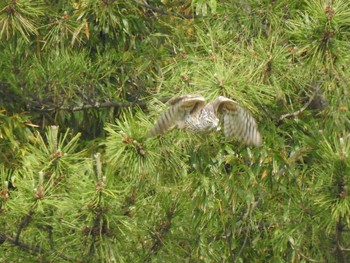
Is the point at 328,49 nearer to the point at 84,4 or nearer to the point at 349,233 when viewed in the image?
the point at 349,233

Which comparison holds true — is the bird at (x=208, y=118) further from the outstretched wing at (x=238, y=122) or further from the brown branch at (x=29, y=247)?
the brown branch at (x=29, y=247)

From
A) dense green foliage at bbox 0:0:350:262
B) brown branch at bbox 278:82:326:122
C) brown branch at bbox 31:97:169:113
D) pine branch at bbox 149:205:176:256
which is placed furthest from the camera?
brown branch at bbox 31:97:169:113

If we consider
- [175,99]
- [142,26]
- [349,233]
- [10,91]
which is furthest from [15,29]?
[349,233]

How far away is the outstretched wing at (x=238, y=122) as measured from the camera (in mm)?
4187

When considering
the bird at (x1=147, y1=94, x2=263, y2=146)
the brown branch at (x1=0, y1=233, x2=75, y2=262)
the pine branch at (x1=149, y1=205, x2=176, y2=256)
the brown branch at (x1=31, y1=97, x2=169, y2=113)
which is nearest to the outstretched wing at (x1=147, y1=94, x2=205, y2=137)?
the bird at (x1=147, y1=94, x2=263, y2=146)

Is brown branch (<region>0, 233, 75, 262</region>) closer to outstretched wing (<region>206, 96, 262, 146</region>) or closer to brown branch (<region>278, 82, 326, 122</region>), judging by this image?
outstretched wing (<region>206, 96, 262, 146</region>)

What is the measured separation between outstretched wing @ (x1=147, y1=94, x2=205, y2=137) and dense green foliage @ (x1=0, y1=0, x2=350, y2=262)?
0.04 metres

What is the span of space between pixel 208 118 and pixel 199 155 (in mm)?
157

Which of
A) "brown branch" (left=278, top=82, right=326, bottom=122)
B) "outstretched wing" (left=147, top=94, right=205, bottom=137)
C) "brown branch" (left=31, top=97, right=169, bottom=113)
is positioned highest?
"outstretched wing" (left=147, top=94, right=205, bottom=137)

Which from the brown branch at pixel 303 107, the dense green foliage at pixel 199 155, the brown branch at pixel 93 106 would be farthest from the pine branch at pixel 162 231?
the brown branch at pixel 93 106

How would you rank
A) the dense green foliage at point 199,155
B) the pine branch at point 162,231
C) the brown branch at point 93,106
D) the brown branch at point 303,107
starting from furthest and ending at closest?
the brown branch at point 93,106 → the brown branch at point 303,107 → the pine branch at point 162,231 → the dense green foliage at point 199,155

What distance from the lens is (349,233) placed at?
4379 millimetres

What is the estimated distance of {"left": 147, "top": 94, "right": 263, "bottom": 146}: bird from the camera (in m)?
4.14

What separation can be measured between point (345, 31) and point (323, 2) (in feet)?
0.34
